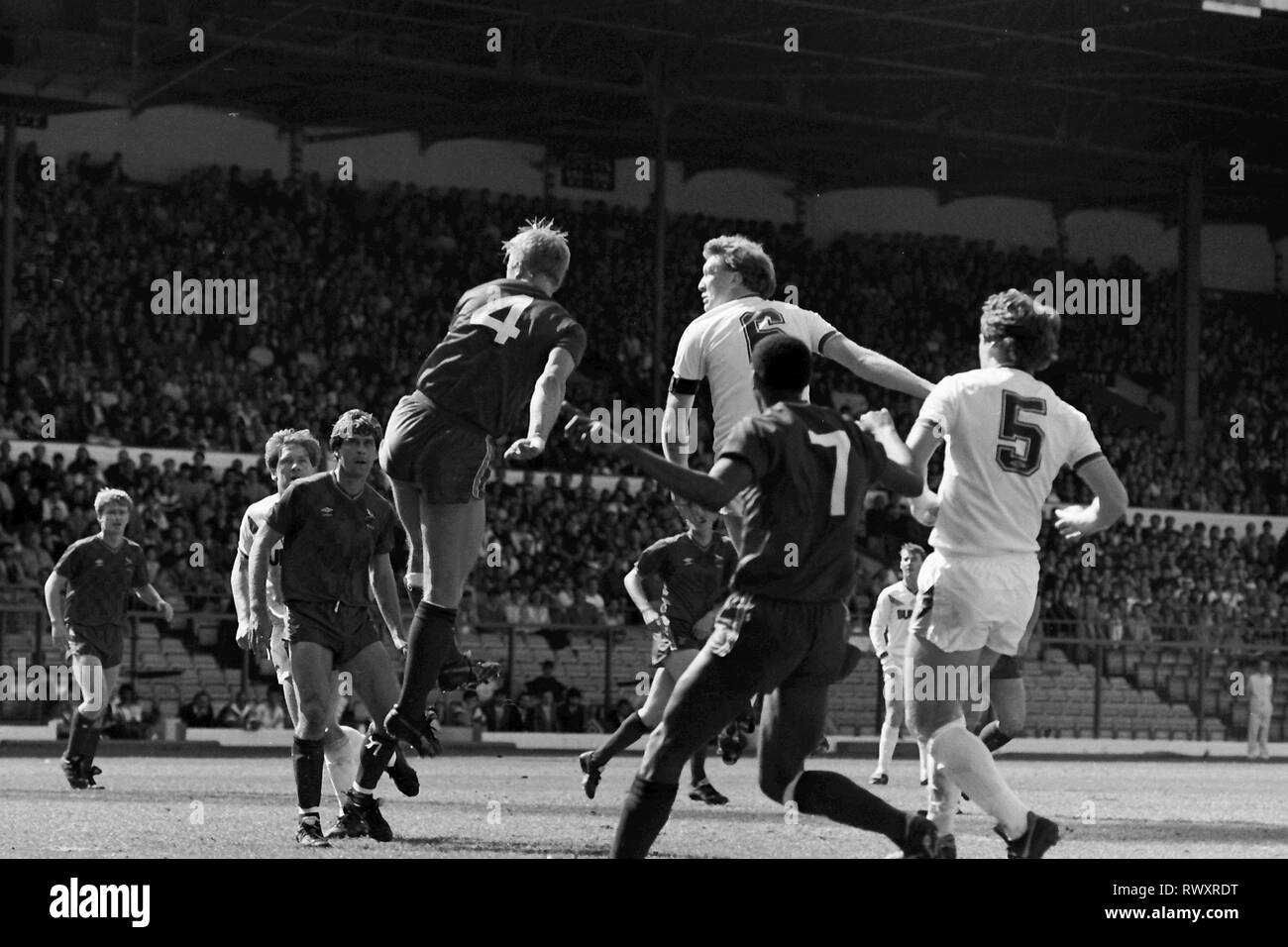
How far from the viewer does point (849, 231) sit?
150ft

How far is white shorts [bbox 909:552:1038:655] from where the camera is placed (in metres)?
8.39

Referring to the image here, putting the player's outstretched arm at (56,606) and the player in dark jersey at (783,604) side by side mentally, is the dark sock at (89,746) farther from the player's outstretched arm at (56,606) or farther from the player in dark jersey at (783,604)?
the player in dark jersey at (783,604)

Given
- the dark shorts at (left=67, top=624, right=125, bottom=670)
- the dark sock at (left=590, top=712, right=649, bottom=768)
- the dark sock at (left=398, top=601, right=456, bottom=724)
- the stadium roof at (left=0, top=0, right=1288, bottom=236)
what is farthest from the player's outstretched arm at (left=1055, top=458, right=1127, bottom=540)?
the stadium roof at (left=0, top=0, right=1288, bottom=236)

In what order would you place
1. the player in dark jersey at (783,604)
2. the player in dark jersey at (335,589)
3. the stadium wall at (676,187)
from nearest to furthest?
the player in dark jersey at (783,604) → the player in dark jersey at (335,589) → the stadium wall at (676,187)

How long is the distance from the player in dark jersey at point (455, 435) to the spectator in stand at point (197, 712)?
15.7 metres

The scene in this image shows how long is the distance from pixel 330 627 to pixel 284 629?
32cm

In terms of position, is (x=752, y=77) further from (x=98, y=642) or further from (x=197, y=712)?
(x=98, y=642)

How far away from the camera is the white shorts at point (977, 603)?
27.5 feet

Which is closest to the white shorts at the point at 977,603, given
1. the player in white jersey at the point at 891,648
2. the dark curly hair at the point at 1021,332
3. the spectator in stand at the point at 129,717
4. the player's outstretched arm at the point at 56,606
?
the dark curly hair at the point at 1021,332

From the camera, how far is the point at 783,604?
7410mm

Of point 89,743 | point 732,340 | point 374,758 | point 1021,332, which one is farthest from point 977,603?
point 89,743

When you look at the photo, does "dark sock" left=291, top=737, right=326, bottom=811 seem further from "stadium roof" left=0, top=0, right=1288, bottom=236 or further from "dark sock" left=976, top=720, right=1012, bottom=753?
"stadium roof" left=0, top=0, right=1288, bottom=236

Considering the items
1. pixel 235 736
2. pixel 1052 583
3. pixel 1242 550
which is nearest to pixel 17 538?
pixel 235 736
